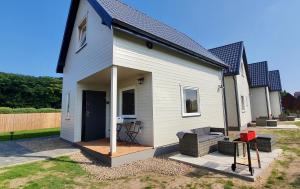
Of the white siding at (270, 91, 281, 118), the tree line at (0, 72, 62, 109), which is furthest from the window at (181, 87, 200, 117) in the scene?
the tree line at (0, 72, 62, 109)

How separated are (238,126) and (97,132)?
32.3 feet

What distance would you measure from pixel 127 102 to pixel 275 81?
22484mm

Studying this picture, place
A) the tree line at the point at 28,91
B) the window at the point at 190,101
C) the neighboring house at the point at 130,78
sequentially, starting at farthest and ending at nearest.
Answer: the tree line at the point at 28,91, the window at the point at 190,101, the neighboring house at the point at 130,78

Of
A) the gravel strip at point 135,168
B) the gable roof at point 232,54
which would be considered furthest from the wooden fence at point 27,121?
the gable roof at point 232,54

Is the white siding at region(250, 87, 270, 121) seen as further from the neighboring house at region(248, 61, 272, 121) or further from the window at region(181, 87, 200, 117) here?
the window at region(181, 87, 200, 117)

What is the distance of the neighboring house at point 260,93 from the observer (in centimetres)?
1778

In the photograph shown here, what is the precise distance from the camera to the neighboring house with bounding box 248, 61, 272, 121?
17781 mm

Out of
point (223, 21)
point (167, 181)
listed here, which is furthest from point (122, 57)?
point (223, 21)

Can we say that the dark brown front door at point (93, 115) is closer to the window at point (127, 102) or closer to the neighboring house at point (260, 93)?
the window at point (127, 102)

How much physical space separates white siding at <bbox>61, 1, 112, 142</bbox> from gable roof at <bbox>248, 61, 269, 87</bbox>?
17.4m

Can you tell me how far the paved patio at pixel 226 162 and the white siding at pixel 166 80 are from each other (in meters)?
1.47

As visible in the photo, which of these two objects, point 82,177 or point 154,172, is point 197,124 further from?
point 82,177

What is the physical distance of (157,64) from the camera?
22.7ft

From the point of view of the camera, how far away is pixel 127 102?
8.02 meters
